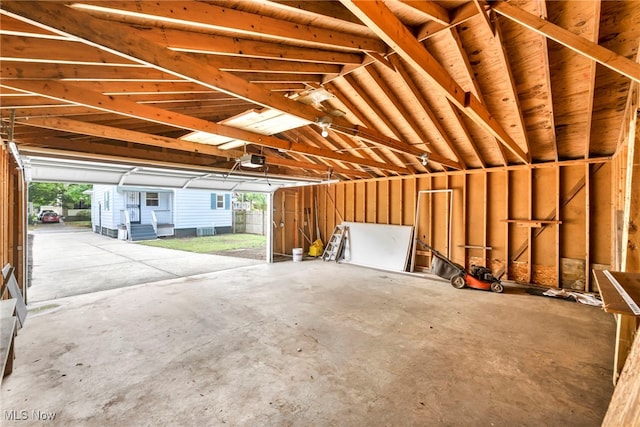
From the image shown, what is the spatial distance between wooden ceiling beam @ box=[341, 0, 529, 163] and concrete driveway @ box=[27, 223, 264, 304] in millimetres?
6602

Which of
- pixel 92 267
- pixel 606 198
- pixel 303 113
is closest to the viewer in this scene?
pixel 303 113

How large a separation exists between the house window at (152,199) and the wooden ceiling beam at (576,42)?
16.2 metres

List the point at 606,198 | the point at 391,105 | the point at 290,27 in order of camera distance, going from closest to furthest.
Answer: the point at 290,27
the point at 391,105
the point at 606,198

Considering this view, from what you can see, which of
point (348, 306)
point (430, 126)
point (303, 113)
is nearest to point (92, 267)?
point (348, 306)

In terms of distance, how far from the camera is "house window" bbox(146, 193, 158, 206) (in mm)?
14492

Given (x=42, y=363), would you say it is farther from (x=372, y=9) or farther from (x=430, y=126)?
(x=430, y=126)

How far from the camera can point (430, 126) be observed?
4926 millimetres

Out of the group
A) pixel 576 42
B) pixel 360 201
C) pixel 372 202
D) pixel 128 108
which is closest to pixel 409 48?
pixel 576 42

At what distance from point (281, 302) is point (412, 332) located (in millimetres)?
2213

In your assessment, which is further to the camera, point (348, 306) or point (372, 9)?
point (348, 306)

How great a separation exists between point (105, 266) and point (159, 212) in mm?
7706

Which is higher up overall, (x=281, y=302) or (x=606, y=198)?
(x=606, y=198)

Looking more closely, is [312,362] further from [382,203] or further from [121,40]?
[382,203]

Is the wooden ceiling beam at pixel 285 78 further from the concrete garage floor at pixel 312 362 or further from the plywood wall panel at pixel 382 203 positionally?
the plywood wall panel at pixel 382 203
